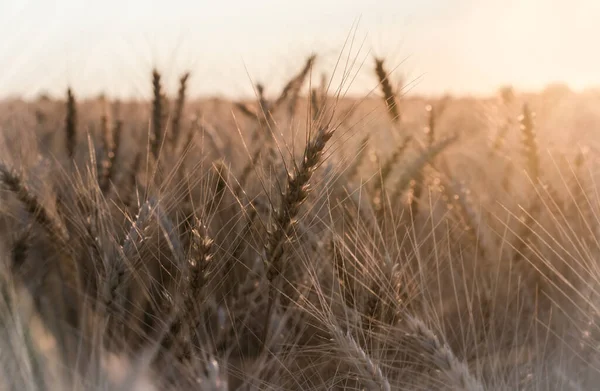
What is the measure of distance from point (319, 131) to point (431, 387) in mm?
585

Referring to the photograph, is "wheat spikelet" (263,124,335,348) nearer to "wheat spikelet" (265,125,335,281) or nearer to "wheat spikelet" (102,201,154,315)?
"wheat spikelet" (265,125,335,281)

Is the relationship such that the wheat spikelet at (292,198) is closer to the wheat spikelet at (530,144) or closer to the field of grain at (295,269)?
the field of grain at (295,269)

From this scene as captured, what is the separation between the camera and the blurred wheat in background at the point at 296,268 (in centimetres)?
123

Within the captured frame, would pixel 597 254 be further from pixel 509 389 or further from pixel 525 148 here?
pixel 509 389

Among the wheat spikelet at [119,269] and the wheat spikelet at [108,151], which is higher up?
the wheat spikelet at [108,151]

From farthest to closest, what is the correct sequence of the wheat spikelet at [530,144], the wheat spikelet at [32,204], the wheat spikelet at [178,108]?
1. the wheat spikelet at [178,108]
2. the wheat spikelet at [530,144]
3. the wheat spikelet at [32,204]

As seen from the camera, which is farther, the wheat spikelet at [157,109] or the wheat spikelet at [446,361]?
the wheat spikelet at [157,109]

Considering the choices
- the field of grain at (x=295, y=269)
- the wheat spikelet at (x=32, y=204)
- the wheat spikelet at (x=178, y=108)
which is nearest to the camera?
the field of grain at (x=295, y=269)

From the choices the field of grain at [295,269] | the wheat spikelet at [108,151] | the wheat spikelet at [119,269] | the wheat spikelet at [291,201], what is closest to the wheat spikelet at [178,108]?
the field of grain at [295,269]

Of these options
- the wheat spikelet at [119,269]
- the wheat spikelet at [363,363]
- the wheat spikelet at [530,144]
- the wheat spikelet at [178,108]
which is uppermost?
the wheat spikelet at [178,108]

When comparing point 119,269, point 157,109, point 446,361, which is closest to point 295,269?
point 119,269

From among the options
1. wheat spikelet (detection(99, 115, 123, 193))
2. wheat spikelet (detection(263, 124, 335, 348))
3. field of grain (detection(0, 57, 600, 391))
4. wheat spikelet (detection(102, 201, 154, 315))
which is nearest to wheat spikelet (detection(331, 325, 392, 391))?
field of grain (detection(0, 57, 600, 391))

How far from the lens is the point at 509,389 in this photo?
1.28 m

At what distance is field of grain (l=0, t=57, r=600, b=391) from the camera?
1.23 m
